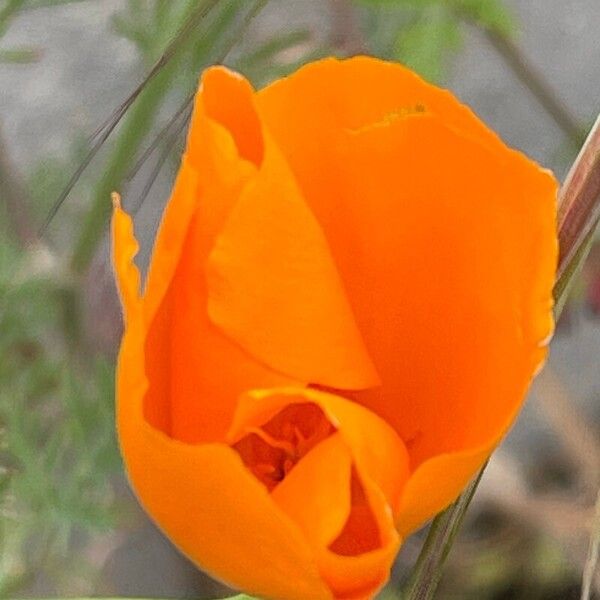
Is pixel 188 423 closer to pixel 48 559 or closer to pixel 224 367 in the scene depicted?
pixel 224 367

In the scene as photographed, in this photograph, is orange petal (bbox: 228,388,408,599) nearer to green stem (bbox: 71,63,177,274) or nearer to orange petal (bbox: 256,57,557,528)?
orange petal (bbox: 256,57,557,528)

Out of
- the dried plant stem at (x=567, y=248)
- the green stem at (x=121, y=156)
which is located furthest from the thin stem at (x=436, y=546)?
the green stem at (x=121, y=156)

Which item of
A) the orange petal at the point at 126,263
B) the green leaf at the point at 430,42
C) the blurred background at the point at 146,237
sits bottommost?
the blurred background at the point at 146,237

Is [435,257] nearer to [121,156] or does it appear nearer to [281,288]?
[281,288]

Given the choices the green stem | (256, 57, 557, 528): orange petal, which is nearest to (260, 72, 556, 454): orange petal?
(256, 57, 557, 528): orange petal

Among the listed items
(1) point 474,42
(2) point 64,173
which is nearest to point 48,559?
(2) point 64,173

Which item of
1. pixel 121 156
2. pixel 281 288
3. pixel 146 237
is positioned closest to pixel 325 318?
pixel 281 288

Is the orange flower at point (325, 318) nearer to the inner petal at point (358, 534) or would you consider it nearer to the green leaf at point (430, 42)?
the inner petal at point (358, 534)
